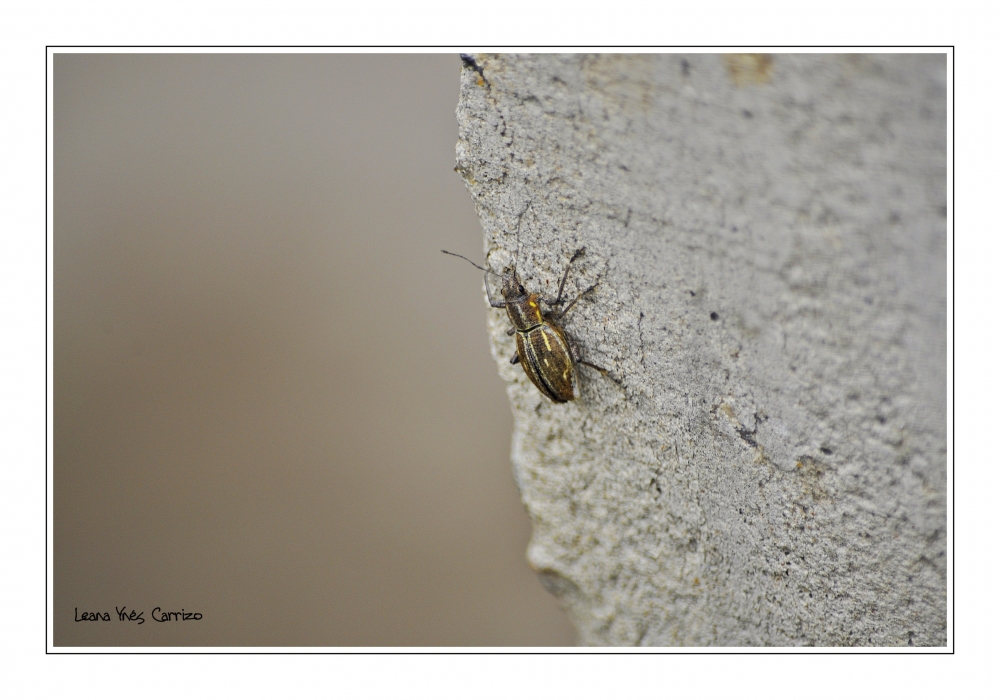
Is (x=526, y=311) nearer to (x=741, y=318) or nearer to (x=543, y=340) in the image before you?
(x=543, y=340)

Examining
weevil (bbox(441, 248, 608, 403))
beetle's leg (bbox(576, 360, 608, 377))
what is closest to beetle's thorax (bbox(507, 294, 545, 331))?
weevil (bbox(441, 248, 608, 403))

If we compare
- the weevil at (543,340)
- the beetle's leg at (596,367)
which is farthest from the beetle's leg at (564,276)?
the beetle's leg at (596,367)

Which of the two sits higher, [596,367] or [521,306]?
[521,306]

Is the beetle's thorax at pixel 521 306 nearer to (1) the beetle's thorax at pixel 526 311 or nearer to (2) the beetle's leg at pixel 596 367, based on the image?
(1) the beetle's thorax at pixel 526 311

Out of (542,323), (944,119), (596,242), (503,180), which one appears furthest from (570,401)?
(944,119)

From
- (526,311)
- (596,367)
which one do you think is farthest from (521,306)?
→ (596,367)

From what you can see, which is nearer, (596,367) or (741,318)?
(741,318)

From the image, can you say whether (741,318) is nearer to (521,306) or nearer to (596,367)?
(596,367)
